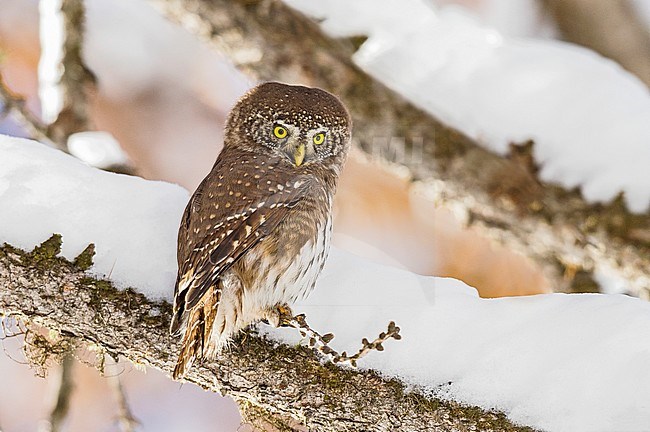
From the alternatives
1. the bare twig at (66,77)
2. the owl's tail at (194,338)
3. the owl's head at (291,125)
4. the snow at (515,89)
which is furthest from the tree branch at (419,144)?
the owl's tail at (194,338)

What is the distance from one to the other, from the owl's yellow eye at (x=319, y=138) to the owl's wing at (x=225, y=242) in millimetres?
261

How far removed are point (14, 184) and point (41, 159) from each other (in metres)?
0.12

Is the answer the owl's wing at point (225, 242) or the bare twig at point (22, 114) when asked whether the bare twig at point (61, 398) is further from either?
the owl's wing at point (225, 242)

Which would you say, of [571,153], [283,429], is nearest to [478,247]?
[571,153]

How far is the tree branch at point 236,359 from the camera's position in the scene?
2164mm

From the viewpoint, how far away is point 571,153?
4.23 metres

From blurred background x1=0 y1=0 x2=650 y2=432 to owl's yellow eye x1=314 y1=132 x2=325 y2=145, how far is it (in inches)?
163

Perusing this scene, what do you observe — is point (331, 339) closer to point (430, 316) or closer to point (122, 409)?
point (430, 316)

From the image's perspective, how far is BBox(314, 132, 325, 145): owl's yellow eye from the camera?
2725 mm

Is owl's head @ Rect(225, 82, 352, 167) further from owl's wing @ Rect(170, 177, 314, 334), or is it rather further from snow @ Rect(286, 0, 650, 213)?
snow @ Rect(286, 0, 650, 213)

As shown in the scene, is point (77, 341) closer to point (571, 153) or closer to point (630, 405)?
point (630, 405)

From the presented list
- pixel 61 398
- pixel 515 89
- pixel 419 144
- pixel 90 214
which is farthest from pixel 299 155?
pixel 515 89

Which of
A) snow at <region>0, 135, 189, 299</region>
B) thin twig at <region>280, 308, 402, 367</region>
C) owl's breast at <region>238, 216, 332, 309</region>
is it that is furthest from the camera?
owl's breast at <region>238, 216, 332, 309</region>

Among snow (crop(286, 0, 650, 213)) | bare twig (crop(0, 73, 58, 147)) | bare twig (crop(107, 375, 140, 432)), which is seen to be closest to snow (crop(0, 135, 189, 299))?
bare twig (crop(107, 375, 140, 432))
